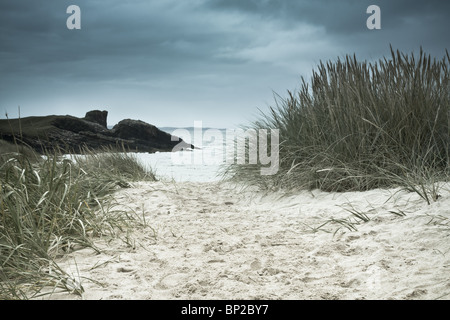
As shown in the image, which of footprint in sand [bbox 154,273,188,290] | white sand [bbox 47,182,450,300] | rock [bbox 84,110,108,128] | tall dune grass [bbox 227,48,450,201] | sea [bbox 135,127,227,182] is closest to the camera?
white sand [bbox 47,182,450,300]

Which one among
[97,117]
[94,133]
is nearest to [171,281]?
[94,133]

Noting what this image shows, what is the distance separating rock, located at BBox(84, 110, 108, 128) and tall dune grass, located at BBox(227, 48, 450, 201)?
→ 10.2 meters

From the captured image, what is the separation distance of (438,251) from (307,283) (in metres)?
0.79

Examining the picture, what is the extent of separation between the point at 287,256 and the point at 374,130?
6.97 feet

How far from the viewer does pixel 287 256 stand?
254 centimetres

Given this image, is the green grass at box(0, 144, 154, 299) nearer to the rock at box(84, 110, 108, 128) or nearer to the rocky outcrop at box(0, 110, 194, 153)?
the rocky outcrop at box(0, 110, 194, 153)

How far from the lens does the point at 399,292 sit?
1857 millimetres

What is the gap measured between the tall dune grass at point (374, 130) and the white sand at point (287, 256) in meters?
0.38

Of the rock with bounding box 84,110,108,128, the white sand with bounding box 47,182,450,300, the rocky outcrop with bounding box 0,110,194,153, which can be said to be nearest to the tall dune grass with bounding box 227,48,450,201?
the white sand with bounding box 47,182,450,300

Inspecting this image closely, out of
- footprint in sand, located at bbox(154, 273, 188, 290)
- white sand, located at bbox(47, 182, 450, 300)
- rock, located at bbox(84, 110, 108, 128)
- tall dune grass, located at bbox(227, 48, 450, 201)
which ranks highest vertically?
rock, located at bbox(84, 110, 108, 128)

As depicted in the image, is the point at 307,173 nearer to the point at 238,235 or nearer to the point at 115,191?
the point at 238,235

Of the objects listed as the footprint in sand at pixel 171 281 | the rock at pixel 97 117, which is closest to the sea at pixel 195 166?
the footprint in sand at pixel 171 281

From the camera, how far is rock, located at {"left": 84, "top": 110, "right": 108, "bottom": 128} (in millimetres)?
13242
